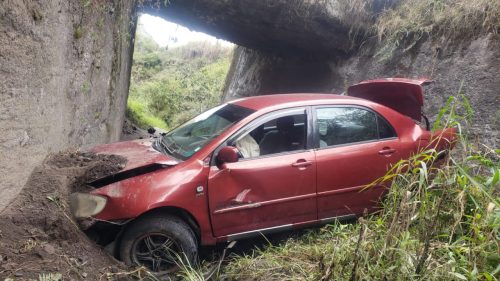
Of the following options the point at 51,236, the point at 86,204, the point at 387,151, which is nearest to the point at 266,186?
Result: the point at 387,151

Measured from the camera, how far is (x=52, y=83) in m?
4.08

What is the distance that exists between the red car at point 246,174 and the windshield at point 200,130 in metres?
0.02

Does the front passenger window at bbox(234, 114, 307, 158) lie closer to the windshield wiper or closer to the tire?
the windshield wiper

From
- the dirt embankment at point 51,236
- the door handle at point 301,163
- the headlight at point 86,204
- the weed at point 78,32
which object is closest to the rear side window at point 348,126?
the door handle at point 301,163

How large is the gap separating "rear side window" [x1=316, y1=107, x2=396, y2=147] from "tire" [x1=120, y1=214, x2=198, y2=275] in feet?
5.29

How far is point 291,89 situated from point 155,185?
6733mm

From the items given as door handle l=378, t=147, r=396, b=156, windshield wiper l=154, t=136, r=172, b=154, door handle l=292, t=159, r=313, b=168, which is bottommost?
door handle l=292, t=159, r=313, b=168

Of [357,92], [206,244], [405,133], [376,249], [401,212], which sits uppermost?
[357,92]

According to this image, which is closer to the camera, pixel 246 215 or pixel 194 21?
pixel 246 215

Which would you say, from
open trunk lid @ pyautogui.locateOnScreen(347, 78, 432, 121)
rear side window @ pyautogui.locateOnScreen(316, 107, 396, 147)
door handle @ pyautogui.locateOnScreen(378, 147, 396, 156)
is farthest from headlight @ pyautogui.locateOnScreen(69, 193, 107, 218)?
open trunk lid @ pyautogui.locateOnScreen(347, 78, 432, 121)

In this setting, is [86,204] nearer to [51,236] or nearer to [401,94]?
[51,236]

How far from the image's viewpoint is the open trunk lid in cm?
502

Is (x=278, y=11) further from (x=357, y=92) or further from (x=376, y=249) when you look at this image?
(x=376, y=249)

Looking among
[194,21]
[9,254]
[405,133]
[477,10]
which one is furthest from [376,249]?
[194,21]
